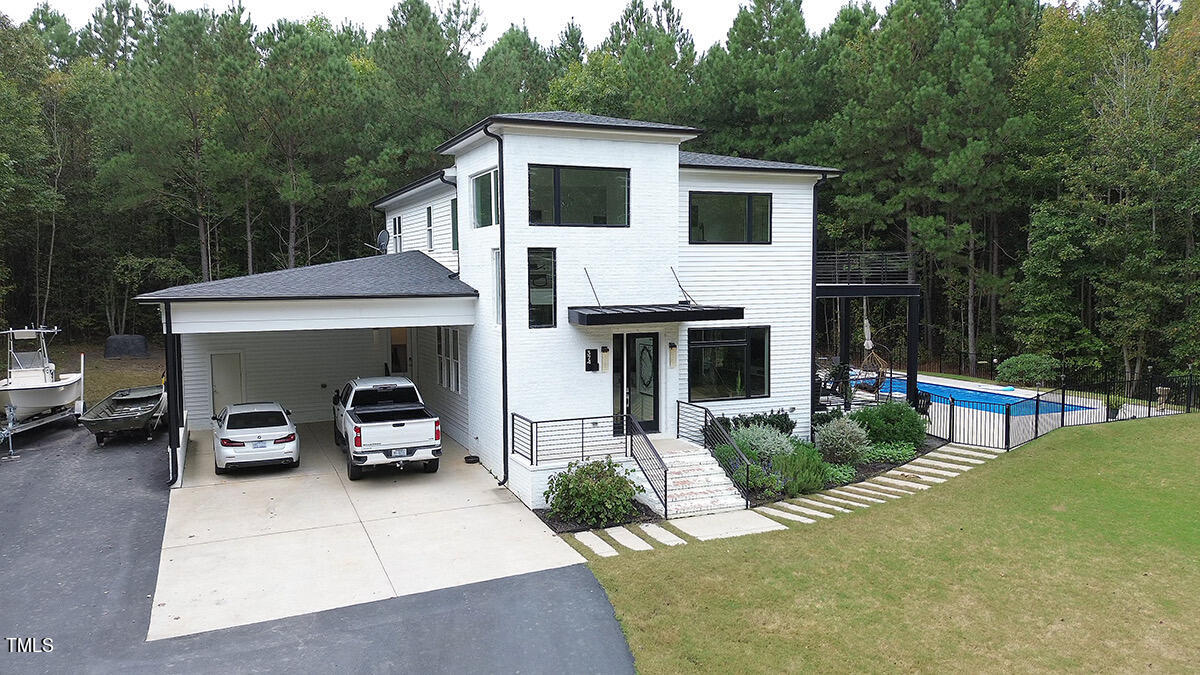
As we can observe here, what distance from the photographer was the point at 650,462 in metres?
14.1

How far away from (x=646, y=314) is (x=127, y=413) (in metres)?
13.5

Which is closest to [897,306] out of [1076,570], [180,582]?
[1076,570]

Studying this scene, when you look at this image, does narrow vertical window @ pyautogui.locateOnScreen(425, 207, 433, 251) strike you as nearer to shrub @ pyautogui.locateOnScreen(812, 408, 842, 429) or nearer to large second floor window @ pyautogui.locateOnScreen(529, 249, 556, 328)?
large second floor window @ pyautogui.locateOnScreen(529, 249, 556, 328)

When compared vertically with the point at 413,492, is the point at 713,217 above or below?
above

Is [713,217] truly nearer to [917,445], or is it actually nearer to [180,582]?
[917,445]

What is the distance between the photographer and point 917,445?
57.0ft

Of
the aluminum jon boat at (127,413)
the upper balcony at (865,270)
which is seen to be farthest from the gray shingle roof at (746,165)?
the aluminum jon boat at (127,413)

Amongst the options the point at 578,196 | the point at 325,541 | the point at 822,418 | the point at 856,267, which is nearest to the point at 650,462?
the point at 578,196

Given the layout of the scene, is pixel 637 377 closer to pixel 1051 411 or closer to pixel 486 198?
pixel 486 198

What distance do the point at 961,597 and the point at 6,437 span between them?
2083 cm

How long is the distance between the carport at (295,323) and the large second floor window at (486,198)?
1640mm

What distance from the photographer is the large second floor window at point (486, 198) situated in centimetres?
1508

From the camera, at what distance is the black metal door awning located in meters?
14.6

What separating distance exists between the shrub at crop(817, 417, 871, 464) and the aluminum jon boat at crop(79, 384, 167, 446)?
16374 millimetres
